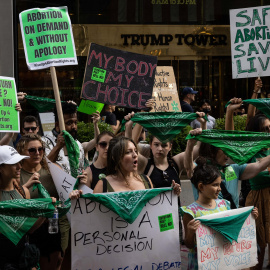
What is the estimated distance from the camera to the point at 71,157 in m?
5.70

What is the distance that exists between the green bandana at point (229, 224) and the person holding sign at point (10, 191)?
4.41ft

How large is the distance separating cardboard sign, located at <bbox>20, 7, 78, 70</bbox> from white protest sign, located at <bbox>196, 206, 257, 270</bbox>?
238cm

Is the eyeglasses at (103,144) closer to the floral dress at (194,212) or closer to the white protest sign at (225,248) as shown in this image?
the floral dress at (194,212)

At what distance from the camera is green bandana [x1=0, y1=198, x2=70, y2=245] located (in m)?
4.75

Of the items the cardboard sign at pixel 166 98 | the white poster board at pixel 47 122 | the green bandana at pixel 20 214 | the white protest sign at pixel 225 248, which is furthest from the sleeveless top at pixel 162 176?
the cardboard sign at pixel 166 98

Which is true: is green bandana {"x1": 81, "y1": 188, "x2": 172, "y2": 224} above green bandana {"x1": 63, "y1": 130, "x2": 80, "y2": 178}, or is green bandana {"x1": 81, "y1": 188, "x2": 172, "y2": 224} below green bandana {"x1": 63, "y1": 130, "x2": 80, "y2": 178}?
below

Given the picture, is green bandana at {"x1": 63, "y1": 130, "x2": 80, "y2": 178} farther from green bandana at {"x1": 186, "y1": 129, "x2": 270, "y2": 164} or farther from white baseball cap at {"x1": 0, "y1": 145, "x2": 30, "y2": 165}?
green bandana at {"x1": 186, "y1": 129, "x2": 270, "y2": 164}

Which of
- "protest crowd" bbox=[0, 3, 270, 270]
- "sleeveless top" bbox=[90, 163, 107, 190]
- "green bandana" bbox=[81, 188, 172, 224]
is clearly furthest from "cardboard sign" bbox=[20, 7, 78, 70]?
"green bandana" bbox=[81, 188, 172, 224]

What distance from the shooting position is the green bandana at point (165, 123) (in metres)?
6.15

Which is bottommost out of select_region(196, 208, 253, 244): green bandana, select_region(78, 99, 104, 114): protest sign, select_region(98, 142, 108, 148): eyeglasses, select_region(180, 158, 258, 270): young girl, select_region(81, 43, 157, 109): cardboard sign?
select_region(196, 208, 253, 244): green bandana

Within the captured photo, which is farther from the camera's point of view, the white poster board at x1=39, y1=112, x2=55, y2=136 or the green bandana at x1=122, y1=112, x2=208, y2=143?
the white poster board at x1=39, y1=112, x2=55, y2=136

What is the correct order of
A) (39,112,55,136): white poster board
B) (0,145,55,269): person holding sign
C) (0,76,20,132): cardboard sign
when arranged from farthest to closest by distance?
(39,112,55,136): white poster board
(0,76,20,132): cardboard sign
(0,145,55,269): person holding sign

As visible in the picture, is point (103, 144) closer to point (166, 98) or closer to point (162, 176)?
point (162, 176)

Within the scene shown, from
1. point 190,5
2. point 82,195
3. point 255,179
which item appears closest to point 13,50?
point 190,5
